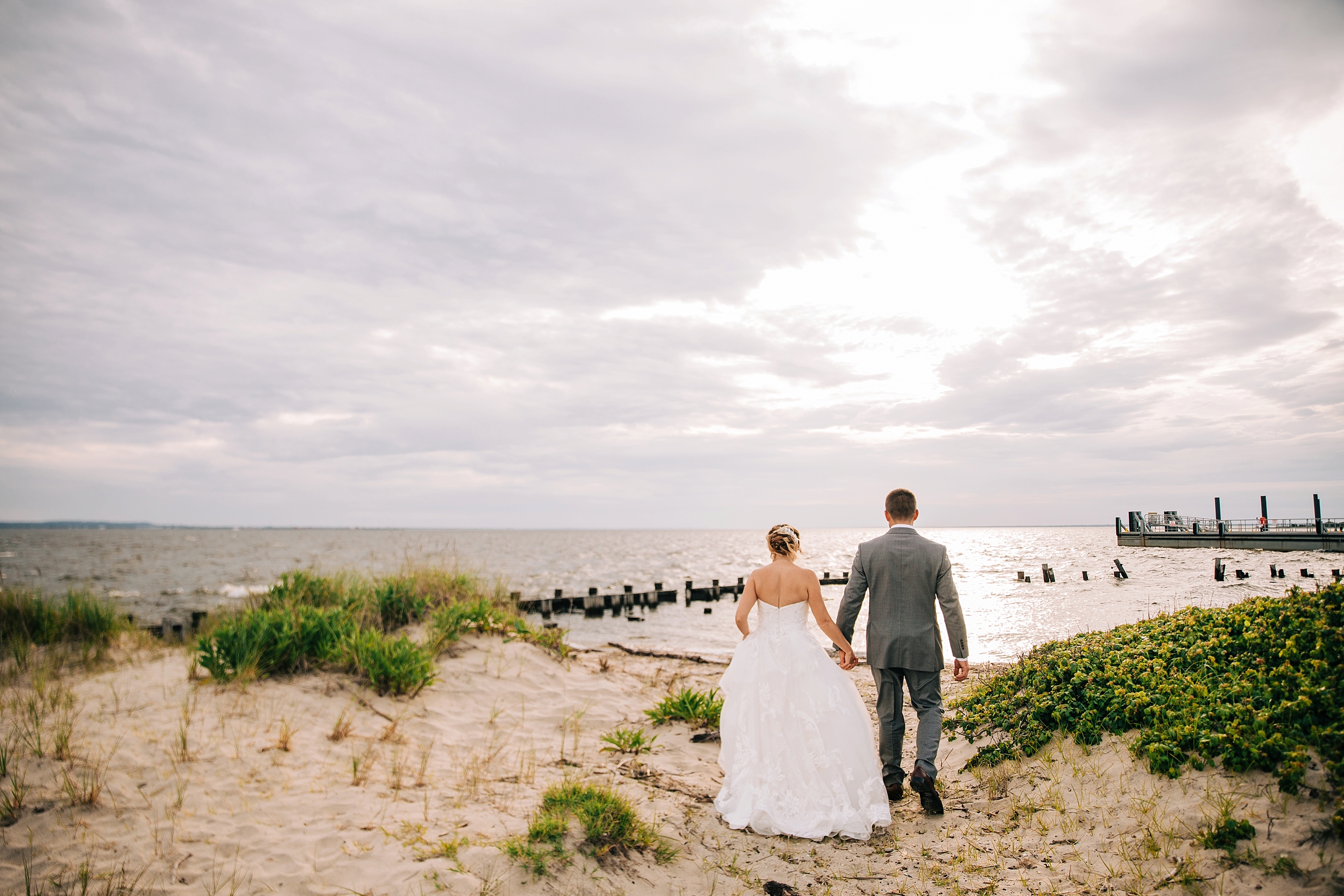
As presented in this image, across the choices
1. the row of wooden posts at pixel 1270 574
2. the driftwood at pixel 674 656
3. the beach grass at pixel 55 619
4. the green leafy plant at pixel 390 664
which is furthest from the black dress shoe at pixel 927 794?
the row of wooden posts at pixel 1270 574

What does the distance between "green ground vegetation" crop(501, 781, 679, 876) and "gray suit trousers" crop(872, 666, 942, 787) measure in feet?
7.10

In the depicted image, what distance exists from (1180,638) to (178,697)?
37.4 feet

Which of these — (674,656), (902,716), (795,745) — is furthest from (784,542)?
(674,656)

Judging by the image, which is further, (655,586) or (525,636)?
(655,586)

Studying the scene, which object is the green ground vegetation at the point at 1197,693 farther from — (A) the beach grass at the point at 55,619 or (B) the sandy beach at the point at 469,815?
(A) the beach grass at the point at 55,619

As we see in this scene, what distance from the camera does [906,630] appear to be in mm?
5570

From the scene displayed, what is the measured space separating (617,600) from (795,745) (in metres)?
22.7

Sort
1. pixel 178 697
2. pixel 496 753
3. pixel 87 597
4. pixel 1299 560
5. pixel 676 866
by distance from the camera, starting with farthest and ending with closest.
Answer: pixel 1299 560 < pixel 87 597 < pixel 178 697 < pixel 496 753 < pixel 676 866

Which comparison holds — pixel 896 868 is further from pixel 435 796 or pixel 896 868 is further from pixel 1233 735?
pixel 435 796

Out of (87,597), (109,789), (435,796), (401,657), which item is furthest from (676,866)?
(87,597)

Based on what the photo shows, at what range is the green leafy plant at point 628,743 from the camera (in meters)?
7.43

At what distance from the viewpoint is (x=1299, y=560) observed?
36.2m

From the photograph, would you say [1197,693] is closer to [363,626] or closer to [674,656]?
[674,656]

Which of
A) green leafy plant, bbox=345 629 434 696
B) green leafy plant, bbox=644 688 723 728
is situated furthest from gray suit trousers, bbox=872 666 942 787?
green leafy plant, bbox=345 629 434 696
